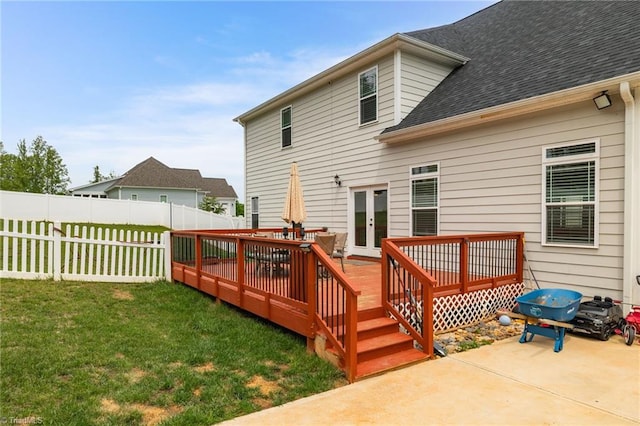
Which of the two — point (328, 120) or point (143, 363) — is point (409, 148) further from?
point (143, 363)

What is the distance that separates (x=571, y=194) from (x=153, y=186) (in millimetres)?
30913

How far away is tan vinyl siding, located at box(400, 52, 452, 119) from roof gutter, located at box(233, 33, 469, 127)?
0.16 metres

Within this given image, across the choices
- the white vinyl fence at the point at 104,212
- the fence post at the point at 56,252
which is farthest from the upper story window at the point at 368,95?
the white vinyl fence at the point at 104,212

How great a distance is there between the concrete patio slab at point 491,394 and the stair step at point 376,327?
567 millimetres

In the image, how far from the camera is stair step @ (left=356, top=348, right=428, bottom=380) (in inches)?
147

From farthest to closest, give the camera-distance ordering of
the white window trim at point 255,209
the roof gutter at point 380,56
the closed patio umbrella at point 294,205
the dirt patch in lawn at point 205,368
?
1. the white window trim at point 255,209
2. the roof gutter at point 380,56
3. the closed patio umbrella at point 294,205
4. the dirt patch in lawn at point 205,368

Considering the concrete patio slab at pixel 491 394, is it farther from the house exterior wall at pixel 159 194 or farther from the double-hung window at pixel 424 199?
the house exterior wall at pixel 159 194

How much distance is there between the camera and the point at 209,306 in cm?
645

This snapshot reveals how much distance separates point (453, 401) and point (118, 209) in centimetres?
2144

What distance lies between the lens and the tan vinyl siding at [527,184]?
5.19 meters

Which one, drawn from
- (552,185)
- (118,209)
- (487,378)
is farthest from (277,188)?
(118,209)

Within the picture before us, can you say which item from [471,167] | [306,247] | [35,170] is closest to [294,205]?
[306,247]

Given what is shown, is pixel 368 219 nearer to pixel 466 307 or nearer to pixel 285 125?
pixel 466 307

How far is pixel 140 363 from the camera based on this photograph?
13.0 feet
